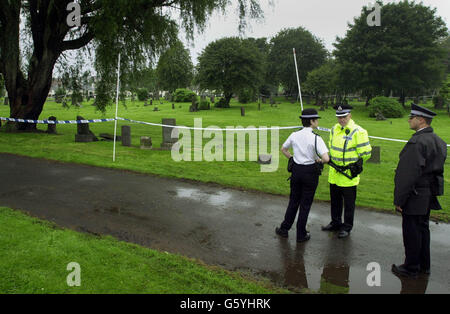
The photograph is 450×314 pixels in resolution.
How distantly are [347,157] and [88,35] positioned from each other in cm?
1441

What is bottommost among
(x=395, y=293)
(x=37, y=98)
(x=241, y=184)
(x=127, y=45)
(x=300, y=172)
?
(x=395, y=293)

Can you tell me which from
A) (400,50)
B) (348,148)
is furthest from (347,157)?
(400,50)

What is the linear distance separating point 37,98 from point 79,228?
45.0 ft

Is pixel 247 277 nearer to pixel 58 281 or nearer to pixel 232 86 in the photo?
pixel 58 281

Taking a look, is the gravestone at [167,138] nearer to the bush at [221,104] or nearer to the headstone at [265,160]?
the headstone at [265,160]

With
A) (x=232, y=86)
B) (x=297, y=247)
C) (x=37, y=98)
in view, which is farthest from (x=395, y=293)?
(x=232, y=86)

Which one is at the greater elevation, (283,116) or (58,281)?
(283,116)

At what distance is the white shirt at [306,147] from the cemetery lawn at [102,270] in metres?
2.04

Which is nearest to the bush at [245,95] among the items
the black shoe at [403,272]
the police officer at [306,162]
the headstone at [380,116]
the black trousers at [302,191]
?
the headstone at [380,116]

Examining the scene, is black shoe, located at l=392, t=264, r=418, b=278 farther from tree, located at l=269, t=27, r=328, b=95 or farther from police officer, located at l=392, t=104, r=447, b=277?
tree, located at l=269, t=27, r=328, b=95

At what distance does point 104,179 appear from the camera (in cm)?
911

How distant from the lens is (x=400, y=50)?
131 feet

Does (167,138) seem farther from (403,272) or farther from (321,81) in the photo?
(321,81)

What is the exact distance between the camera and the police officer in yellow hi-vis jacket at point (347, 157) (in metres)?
5.44
